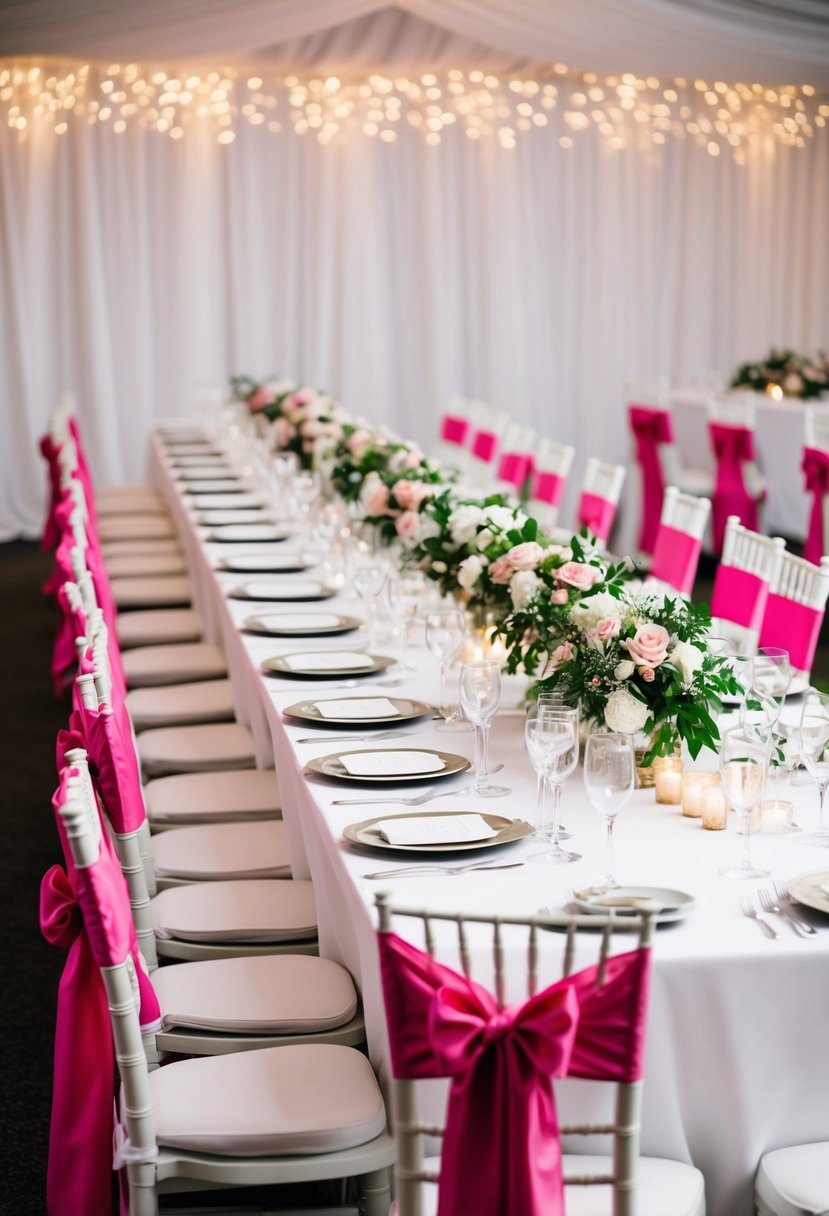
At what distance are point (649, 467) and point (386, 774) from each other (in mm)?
6450

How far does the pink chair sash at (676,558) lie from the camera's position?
432 cm

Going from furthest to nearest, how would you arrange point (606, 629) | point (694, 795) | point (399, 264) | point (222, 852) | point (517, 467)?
1. point (399, 264)
2. point (517, 467)
3. point (222, 852)
4. point (606, 629)
5. point (694, 795)

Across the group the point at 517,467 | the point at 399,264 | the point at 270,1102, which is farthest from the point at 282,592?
the point at 399,264

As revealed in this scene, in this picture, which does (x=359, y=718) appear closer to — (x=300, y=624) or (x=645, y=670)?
(x=645, y=670)

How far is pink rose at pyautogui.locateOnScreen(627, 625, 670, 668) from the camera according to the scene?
2402 millimetres

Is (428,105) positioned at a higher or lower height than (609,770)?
higher

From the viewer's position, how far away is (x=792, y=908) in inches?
76.8

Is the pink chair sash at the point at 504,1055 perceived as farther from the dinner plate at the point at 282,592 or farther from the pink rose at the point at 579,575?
the dinner plate at the point at 282,592

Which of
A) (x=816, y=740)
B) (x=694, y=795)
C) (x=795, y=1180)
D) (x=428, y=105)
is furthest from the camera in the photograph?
(x=428, y=105)

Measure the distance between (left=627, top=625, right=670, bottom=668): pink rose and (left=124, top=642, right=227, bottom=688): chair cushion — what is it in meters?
2.46

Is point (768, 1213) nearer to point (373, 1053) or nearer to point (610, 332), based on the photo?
point (373, 1053)

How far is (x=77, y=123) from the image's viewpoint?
31.9ft

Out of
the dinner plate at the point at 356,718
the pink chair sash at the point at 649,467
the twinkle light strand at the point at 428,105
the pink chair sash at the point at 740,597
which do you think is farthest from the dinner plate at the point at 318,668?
the twinkle light strand at the point at 428,105

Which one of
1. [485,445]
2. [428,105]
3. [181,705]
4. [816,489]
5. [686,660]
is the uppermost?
[428,105]
